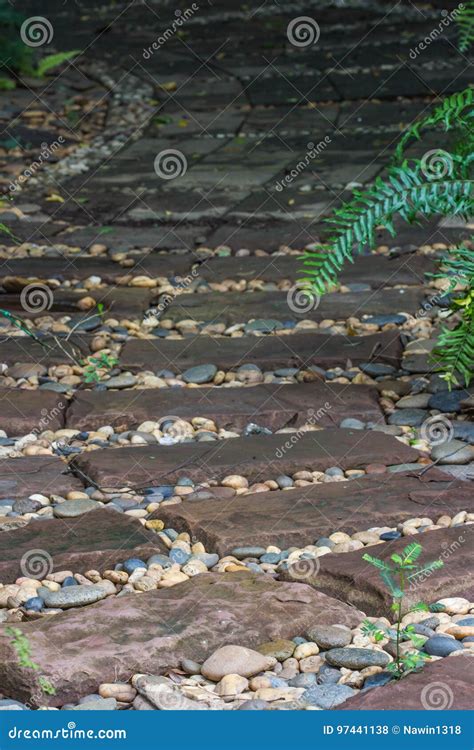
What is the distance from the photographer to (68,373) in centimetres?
402

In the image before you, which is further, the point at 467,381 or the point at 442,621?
the point at 467,381

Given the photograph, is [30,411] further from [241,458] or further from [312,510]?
[312,510]

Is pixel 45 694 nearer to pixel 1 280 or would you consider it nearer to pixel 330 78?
pixel 1 280

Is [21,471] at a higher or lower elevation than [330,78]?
lower

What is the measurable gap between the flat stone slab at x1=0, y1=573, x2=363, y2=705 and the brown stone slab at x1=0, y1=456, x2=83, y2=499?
723 millimetres

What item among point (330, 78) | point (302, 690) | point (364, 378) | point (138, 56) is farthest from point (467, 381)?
point (138, 56)

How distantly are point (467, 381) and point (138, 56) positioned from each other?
6.46 m

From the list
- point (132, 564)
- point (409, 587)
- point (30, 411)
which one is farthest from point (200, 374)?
point (409, 587)

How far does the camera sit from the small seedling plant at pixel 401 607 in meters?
2.14

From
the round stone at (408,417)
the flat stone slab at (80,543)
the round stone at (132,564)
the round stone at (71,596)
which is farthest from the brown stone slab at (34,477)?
the round stone at (408,417)

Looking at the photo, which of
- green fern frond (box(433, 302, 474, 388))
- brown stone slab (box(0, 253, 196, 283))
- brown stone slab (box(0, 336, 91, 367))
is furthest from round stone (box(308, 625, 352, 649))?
brown stone slab (box(0, 253, 196, 283))

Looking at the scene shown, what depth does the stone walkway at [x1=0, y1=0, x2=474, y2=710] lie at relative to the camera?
2.25 m

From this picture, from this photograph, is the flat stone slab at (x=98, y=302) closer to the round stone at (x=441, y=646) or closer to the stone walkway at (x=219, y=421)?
the stone walkway at (x=219, y=421)

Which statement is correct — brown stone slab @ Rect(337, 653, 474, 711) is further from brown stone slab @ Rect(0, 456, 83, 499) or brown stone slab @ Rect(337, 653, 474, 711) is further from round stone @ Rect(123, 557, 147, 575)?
brown stone slab @ Rect(0, 456, 83, 499)
